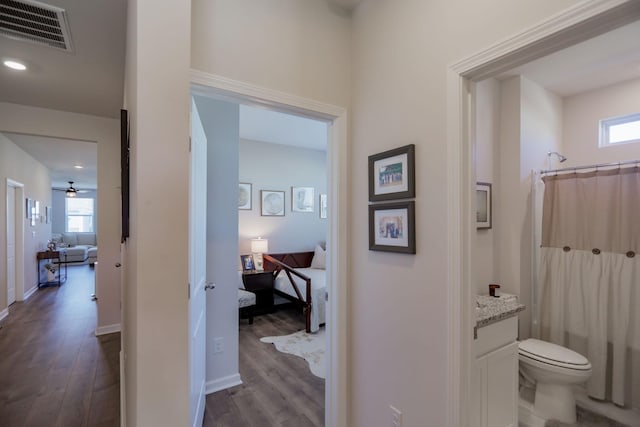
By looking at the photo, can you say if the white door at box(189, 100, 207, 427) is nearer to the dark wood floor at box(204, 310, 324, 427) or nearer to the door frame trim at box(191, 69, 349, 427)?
the dark wood floor at box(204, 310, 324, 427)

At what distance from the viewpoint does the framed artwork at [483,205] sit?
7.92 feet

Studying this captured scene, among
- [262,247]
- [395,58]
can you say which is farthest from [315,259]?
[395,58]

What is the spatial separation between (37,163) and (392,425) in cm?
792

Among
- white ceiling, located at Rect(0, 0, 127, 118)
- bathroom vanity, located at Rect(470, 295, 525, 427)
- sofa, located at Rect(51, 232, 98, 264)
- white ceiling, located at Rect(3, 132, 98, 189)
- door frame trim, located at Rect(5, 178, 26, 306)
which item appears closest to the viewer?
bathroom vanity, located at Rect(470, 295, 525, 427)

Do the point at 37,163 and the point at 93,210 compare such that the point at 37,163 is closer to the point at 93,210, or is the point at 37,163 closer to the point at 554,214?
the point at 93,210

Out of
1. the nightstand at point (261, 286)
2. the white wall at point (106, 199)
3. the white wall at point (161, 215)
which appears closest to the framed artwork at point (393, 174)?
the white wall at point (161, 215)

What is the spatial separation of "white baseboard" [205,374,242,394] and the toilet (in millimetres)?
2208

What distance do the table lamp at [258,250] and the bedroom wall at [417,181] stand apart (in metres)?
3.04

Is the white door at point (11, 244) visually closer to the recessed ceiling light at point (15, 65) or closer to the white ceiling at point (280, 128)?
the recessed ceiling light at point (15, 65)

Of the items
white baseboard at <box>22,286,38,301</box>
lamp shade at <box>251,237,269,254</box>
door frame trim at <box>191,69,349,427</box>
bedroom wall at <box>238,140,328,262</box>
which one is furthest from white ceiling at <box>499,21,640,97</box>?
white baseboard at <box>22,286,38,301</box>

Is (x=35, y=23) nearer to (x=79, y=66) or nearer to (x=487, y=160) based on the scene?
(x=79, y=66)

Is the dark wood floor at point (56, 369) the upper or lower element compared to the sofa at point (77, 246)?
lower

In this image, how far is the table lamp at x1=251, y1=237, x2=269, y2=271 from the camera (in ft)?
15.1

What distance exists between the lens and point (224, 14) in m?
1.45
